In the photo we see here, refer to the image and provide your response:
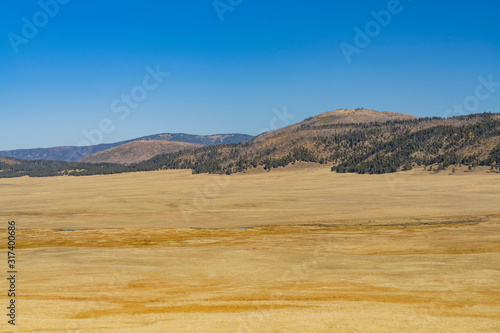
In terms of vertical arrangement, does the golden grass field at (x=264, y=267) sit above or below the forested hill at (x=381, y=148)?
below

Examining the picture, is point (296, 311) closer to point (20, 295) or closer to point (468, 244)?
point (20, 295)

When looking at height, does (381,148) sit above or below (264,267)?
above

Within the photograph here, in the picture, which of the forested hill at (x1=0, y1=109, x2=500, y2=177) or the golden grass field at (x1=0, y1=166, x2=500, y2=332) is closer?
the golden grass field at (x1=0, y1=166, x2=500, y2=332)

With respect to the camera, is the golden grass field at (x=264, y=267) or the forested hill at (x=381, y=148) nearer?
the golden grass field at (x=264, y=267)

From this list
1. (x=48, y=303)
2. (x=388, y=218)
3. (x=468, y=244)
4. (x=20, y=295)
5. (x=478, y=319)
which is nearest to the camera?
(x=478, y=319)

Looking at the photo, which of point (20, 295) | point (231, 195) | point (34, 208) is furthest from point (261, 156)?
point (20, 295)

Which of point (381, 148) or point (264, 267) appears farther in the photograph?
point (381, 148)

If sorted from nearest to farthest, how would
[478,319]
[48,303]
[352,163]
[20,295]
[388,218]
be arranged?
[478,319] → [48,303] → [20,295] → [388,218] → [352,163]

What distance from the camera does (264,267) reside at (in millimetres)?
29203

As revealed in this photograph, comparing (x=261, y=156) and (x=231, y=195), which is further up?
(x=261, y=156)

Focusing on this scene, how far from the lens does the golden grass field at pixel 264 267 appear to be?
18.4m

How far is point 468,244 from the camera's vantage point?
3525cm

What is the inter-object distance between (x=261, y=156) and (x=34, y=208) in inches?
4100

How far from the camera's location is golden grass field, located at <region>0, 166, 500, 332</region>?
18.4 metres
